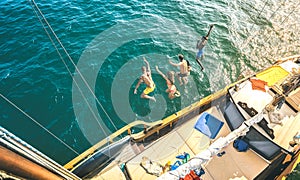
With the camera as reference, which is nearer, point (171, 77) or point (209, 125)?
point (209, 125)

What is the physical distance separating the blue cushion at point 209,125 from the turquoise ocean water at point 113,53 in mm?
2480

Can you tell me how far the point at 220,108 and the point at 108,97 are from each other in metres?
6.99

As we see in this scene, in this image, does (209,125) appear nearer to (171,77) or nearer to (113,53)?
(171,77)

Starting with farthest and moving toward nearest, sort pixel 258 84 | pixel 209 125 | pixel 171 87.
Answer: pixel 171 87
pixel 209 125
pixel 258 84

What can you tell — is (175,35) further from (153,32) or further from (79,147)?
(79,147)

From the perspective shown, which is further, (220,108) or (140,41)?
(140,41)

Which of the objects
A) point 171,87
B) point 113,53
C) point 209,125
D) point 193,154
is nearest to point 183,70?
point 171,87

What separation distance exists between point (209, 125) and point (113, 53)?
931 centimetres

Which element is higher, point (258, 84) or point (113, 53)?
point (258, 84)

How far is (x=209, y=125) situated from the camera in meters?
11.5

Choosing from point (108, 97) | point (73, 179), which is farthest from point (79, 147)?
point (73, 179)

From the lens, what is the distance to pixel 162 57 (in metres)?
16.6

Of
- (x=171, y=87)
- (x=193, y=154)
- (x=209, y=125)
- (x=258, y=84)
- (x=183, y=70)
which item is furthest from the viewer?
(x=183, y=70)

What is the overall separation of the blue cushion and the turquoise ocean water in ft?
8.14
